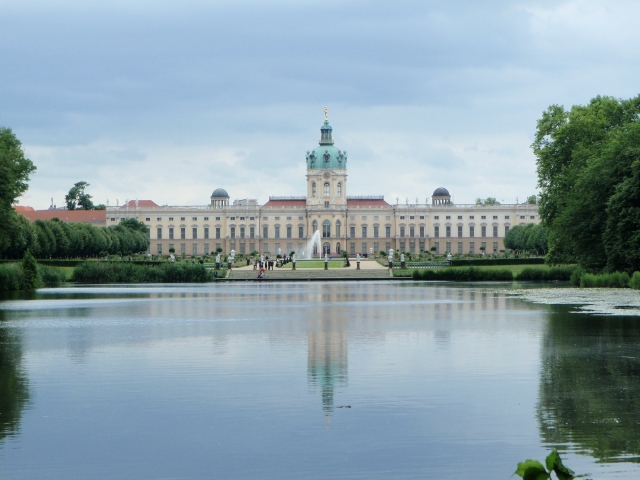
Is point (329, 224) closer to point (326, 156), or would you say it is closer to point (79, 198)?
point (326, 156)

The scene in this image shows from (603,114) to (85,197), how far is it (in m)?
86.5

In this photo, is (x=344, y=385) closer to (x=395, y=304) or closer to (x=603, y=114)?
(x=395, y=304)

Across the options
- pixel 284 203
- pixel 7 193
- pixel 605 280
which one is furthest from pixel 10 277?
pixel 284 203

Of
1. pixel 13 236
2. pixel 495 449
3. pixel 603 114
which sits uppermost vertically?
pixel 603 114

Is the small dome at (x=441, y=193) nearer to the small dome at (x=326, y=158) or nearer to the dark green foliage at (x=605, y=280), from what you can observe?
the small dome at (x=326, y=158)

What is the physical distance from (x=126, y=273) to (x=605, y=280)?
21786mm

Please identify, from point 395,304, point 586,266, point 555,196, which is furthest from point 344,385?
point 555,196

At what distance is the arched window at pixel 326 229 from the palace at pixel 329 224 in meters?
0.11

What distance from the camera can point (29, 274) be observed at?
36.2 m

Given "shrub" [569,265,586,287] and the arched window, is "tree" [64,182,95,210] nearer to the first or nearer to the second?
the arched window

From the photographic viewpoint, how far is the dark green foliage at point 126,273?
1751 inches

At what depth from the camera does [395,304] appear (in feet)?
86.8

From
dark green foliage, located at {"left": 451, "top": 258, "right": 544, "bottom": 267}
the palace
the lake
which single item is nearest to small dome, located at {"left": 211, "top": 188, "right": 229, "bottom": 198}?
the palace

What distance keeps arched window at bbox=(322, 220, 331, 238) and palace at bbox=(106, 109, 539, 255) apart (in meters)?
0.11
